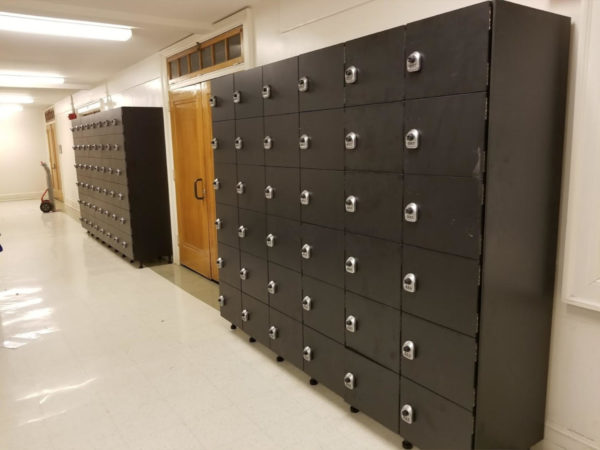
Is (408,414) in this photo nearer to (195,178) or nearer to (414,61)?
(414,61)

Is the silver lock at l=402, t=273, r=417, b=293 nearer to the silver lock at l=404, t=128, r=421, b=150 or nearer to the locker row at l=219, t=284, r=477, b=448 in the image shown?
the locker row at l=219, t=284, r=477, b=448

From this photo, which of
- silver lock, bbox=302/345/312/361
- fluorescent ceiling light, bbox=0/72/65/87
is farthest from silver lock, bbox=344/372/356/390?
fluorescent ceiling light, bbox=0/72/65/87

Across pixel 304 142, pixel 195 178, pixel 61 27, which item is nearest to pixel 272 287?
pixel 304 142

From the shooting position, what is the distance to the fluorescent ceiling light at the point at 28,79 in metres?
6.83

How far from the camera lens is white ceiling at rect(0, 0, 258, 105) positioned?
11.5 ft

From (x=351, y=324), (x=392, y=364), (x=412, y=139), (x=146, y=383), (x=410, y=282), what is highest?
(x=412, y=139)

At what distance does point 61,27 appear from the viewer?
13.2 ft

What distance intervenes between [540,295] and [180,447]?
1809 millimetres

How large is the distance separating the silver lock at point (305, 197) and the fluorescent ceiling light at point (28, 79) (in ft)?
20.1

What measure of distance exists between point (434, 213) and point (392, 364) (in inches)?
29.9

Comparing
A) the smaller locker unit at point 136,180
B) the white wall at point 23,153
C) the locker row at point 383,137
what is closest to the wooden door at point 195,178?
the smaller locker unit at point 136,180

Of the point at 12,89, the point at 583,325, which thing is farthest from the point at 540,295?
the point at 12,89

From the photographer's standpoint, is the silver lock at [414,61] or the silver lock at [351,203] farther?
the silver lock at [351,203]

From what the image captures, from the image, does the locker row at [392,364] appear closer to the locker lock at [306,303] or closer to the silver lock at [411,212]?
the locker lock at [306,303]
